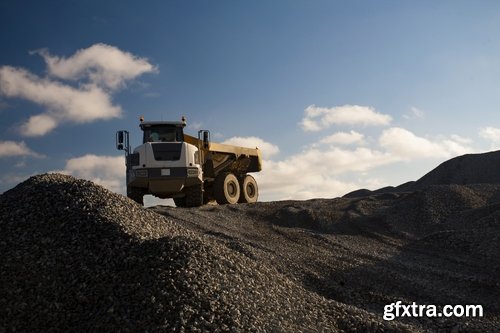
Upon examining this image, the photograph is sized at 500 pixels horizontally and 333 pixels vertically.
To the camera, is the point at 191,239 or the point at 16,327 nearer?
the point at 16,327

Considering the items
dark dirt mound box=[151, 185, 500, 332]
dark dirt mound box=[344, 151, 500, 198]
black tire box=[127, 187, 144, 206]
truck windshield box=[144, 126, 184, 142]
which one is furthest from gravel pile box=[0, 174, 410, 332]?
dark dirt mound box=[344, 151, 500, 198]

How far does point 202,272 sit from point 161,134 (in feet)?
30.6

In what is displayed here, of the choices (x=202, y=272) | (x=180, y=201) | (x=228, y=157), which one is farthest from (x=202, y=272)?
(x=228, y=157)

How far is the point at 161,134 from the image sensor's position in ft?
48.1

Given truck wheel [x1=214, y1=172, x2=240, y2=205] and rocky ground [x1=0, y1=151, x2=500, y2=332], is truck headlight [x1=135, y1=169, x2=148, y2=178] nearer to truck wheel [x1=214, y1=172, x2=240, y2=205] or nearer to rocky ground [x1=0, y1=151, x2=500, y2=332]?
rocky ground [x1=0, y1=151, x2=500, y2=332]

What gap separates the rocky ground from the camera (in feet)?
17.6

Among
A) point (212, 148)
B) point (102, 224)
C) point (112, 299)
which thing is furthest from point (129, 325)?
point (212, 148)

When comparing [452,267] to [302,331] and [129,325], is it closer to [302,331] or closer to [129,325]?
[302,331]

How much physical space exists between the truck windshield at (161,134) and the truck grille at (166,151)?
0.68 meters

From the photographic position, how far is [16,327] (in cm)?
564

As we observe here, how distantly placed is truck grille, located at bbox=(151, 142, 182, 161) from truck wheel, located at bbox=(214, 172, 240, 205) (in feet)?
12.2

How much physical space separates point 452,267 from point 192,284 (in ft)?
22.0

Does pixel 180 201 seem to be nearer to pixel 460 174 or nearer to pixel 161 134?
pixel 161 134

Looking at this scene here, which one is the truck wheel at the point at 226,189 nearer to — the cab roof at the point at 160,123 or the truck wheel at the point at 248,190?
the truck wheel at the point at 248,190
